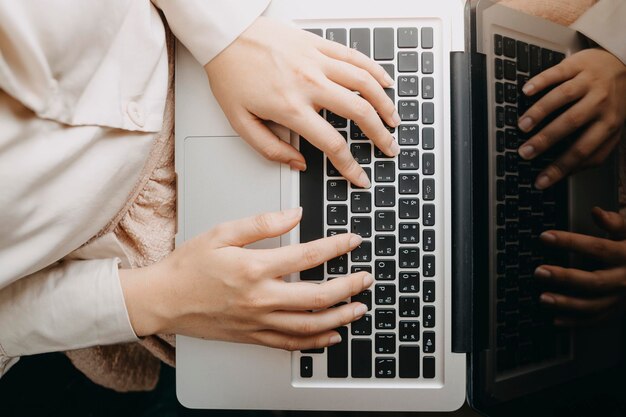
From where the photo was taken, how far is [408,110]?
1.98ft

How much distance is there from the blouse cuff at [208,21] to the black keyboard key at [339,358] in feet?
1.20

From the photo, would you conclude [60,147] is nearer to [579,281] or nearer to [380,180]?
[380,180]

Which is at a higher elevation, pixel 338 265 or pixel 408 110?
pixel 408 110

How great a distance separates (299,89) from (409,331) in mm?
314

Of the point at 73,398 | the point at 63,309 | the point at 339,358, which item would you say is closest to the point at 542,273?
the point at 339,358

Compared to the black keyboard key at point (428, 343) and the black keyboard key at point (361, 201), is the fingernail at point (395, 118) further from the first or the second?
the black keyboard key at point (428, 343)

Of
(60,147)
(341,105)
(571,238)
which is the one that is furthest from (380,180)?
(60,147)

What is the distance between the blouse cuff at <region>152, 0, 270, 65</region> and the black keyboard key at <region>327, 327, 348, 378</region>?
37 cm

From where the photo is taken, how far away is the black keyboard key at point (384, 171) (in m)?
0.60

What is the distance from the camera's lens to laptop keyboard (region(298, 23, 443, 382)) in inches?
23.7

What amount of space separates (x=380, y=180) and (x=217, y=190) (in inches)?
7.8

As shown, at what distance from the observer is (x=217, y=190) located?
62 cm

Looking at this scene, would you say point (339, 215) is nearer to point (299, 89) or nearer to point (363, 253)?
point (363, 253)

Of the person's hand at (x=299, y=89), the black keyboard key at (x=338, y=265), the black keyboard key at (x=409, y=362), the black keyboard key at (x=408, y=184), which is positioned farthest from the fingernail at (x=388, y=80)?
the black keyboard key at (x=409, y=362)
